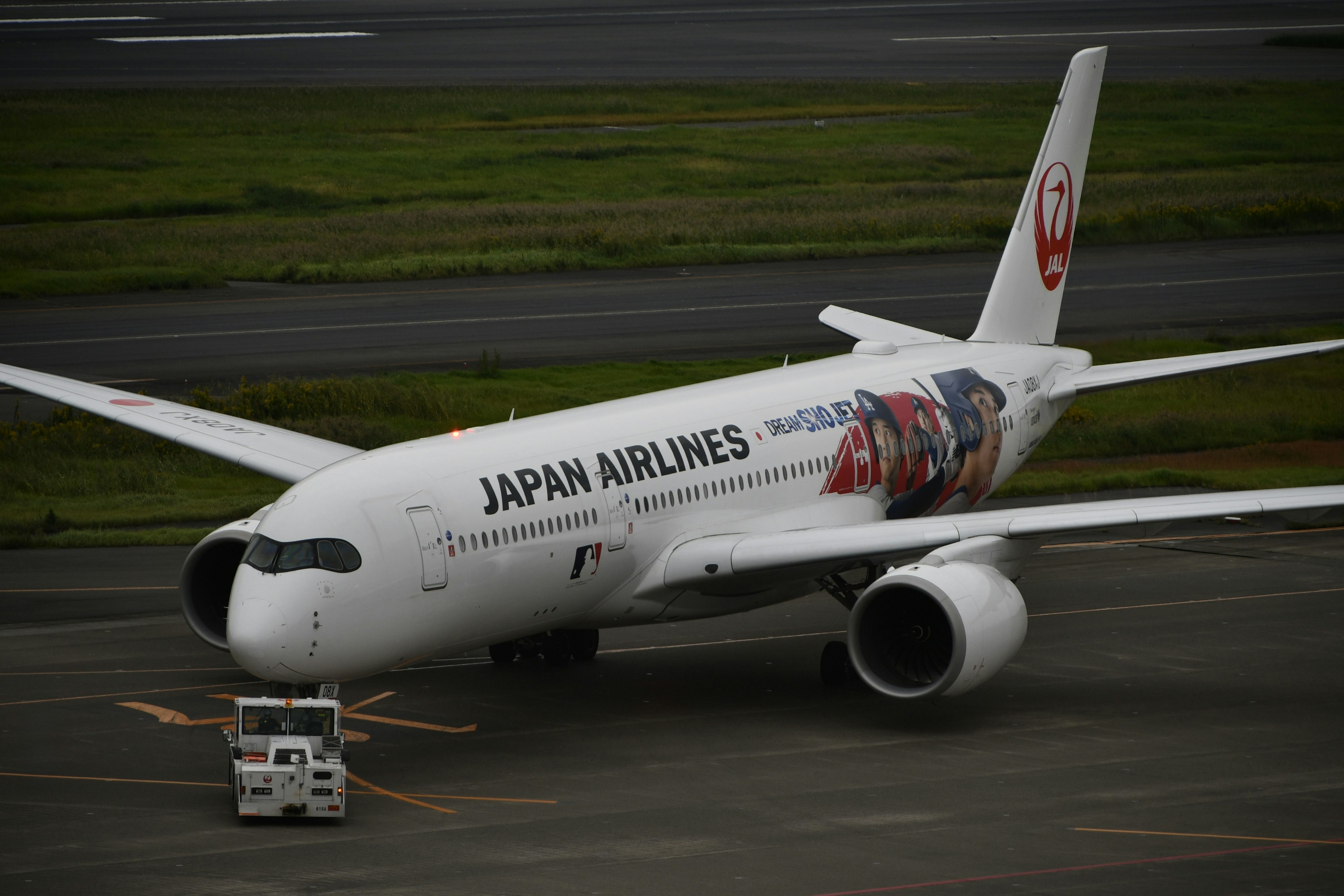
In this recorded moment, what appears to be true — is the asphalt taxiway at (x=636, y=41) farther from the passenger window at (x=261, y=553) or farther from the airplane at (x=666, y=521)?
the passenger window at (x=261, y=553)

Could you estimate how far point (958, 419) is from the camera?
1374 inches

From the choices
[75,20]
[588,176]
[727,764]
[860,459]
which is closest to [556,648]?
[727,764]

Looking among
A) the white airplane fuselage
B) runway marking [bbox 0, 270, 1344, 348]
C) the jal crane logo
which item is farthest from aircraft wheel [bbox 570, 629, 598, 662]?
runway marking [bbox 0, 270, 1344, 348]

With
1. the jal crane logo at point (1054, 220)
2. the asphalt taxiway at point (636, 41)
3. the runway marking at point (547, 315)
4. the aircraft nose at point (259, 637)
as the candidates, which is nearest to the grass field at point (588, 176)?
the runway marking at point (547, 315)

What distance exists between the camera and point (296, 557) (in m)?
23.9

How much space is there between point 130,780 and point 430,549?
17.4 ft

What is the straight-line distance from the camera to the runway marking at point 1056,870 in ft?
66.5

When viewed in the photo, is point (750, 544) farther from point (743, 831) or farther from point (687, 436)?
point (743, 831)

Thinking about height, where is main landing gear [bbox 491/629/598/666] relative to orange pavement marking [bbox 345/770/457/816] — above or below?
above

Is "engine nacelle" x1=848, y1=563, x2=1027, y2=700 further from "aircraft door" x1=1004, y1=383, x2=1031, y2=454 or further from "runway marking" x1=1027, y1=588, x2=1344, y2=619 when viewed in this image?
"aircraft door" x1=1004, y1=383, x2=1031, y2=454

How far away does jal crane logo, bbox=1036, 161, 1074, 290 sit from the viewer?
39.4 metres

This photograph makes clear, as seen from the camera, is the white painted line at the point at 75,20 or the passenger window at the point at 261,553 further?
the white painted line at the point at 75,20

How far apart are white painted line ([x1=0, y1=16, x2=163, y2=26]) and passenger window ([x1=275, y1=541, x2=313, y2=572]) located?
146 metres

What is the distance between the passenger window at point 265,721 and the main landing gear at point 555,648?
757 centimetres
